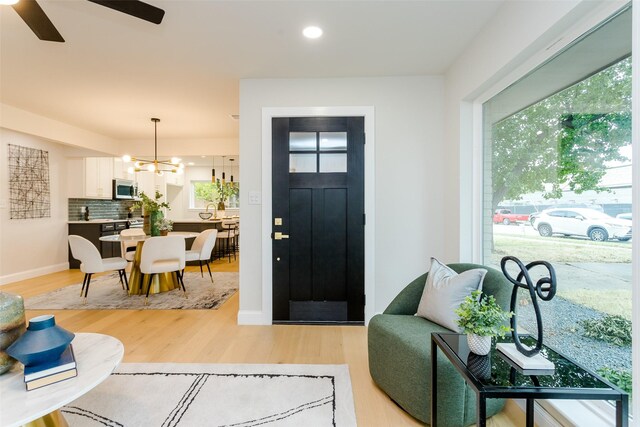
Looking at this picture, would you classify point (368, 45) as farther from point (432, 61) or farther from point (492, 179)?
point (492, 179)

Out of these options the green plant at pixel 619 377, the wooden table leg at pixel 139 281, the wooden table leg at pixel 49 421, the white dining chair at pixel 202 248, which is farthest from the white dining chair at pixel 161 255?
the green plant at pixel 619 377

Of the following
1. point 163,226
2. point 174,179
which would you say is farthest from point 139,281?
point 174,179

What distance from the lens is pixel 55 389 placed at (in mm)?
A: 1232

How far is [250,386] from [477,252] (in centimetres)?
213

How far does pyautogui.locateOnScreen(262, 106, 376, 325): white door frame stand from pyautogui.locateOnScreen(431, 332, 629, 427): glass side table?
1703 millimetres

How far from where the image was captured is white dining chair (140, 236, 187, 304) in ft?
12.4

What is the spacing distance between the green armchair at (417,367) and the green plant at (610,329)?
0.38 m

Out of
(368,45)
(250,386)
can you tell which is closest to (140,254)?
(250,386)

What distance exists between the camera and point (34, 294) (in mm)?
4199

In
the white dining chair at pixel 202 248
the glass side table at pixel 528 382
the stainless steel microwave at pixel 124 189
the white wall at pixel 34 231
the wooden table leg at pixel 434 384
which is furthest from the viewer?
the stainless steel microwave at pixel 124 189

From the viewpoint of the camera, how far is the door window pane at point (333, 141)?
3.12 metres

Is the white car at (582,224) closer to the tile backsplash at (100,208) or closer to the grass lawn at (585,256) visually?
the grass lawn at (585,256)

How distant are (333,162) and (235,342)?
6.43ft

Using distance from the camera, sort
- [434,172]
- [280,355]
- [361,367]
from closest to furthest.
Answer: [361,367] → [280,355] → [434,172]
